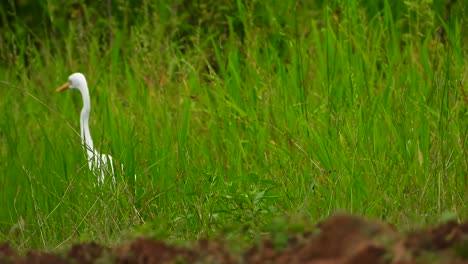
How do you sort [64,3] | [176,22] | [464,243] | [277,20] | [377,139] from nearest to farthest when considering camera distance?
[464,243], [377,139], [277,20], [176,22], [64,3]

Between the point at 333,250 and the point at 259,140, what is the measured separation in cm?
277

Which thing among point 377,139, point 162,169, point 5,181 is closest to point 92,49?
point 5,181

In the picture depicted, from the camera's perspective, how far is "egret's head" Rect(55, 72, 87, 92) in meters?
5.71

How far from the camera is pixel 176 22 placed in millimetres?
6250

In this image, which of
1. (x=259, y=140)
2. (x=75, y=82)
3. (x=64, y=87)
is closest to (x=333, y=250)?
(x=259, y=140)

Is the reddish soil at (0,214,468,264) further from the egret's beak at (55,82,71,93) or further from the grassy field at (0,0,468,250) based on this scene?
the egret's beak at (55,82,71,93)

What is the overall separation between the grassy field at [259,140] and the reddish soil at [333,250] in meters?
0.27

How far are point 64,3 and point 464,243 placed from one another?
6020mm

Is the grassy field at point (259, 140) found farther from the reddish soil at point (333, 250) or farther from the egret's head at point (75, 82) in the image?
the reddish soil at point (333, 250)

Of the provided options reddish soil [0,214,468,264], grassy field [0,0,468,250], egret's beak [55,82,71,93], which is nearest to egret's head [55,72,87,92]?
egret's beak [55,82,71,93]

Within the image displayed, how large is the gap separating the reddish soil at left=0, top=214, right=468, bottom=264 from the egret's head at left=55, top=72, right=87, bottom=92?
11.6 ft

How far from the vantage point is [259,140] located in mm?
4680

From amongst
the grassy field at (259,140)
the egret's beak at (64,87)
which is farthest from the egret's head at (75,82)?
Result: the grassy field at (259,140)

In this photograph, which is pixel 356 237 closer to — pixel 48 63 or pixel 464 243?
pixel 464 243
